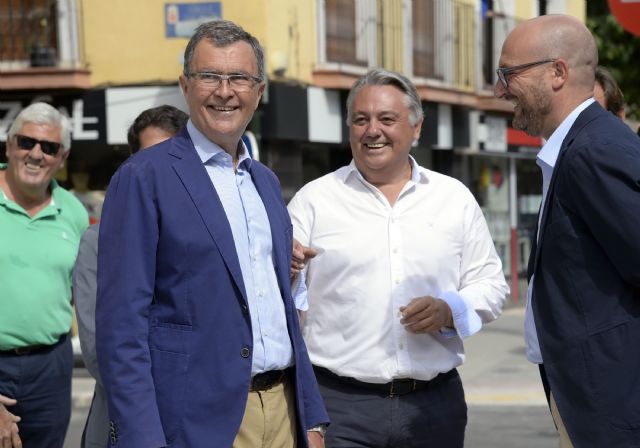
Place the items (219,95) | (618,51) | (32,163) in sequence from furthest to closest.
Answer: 1. (618,51)
2. (32,163)
3. (219,95)

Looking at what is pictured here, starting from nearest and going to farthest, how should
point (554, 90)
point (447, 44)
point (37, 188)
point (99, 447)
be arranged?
1. point (554, 90)
2. point (99, 447)
3. point (37, 188)
4. point (447, 44)

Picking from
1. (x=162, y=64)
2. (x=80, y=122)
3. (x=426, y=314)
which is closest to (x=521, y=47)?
(x=426, y=314)

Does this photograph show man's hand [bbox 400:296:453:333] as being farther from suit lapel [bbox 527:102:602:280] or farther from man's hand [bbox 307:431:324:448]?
suit lapel [bbox 527:102:602:280]

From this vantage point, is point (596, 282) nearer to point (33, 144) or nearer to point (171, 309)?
point (171, 309)

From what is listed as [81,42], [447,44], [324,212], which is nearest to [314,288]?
[324,212]

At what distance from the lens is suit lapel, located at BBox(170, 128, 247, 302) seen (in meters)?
3.35

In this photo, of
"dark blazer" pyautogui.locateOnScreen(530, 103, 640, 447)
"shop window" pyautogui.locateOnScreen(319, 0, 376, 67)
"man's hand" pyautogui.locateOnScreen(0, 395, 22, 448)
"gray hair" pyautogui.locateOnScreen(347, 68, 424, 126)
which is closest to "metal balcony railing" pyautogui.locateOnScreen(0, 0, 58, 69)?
"shop window" pyautogui.locateOnScreen(319, 0, 376, 67)

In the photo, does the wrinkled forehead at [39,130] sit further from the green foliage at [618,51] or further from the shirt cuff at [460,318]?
the green foliage at [618,51]

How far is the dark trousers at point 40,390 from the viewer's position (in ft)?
16.5

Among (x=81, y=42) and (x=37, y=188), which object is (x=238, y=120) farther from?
(x=81, y=42)

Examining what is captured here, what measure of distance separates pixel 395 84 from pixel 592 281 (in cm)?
147

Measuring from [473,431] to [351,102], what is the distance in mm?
5281

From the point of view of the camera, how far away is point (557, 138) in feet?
11.6

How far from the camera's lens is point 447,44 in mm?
18656
